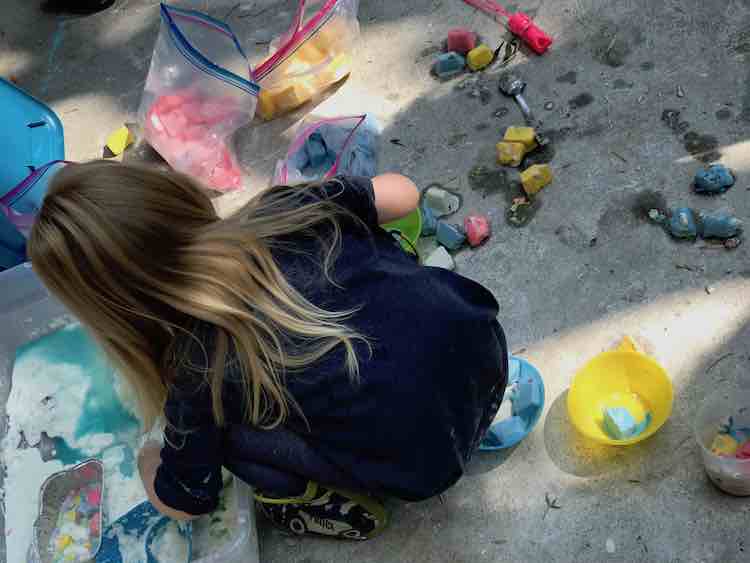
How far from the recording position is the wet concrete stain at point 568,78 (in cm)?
204

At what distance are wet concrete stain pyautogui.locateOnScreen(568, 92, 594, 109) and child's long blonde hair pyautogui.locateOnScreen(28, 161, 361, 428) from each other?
110 cm

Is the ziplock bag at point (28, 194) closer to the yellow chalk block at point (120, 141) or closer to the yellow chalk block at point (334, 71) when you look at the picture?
the yellow chalk block at point (120, 141)

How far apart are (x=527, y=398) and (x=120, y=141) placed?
5.00 ft

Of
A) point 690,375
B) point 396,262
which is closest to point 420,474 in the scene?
point 396,262

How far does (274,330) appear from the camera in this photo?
42.8 inches

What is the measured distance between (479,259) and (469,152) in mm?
351

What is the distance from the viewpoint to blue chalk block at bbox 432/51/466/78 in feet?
7.07

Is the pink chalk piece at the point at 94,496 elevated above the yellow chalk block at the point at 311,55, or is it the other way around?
the yellow chalk block at the point at 311,55

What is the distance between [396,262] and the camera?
47.9 inches

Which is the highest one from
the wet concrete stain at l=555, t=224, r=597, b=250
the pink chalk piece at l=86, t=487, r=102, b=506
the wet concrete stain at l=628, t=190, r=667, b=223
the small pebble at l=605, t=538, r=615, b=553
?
the wet concrete stain at l=628, t=190, r=667, b=223

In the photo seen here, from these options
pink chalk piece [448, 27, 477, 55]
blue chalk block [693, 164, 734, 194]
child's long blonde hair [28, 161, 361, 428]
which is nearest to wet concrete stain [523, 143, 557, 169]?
blue chalk block [693, 164, 734, 194]

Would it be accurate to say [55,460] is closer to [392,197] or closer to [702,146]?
[392,197]

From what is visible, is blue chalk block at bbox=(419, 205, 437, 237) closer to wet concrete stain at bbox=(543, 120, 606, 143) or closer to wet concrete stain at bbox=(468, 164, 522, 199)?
wet concrete stain at bbox=(468, 164, 522, 199)

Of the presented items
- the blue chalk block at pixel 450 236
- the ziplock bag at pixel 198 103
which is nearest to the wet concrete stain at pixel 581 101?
the blue chalk block at pixel 450 236
